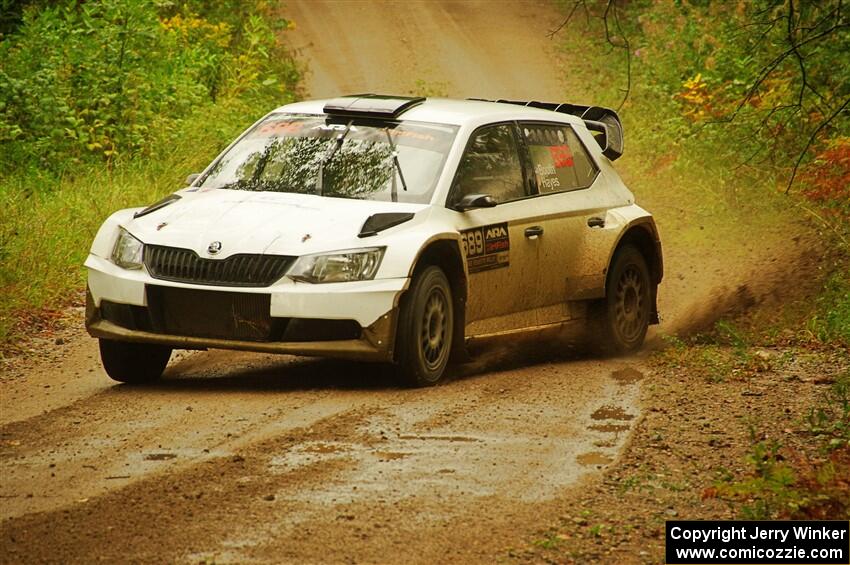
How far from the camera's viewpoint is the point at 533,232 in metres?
10.4

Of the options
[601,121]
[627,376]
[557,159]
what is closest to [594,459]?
[627,376]

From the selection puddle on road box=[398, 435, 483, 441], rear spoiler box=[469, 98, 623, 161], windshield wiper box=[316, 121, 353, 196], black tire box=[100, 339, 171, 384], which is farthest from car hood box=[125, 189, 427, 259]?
rear spoiler box=[469, 98, 623, 161]

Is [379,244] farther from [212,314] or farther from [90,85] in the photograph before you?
[90,85]

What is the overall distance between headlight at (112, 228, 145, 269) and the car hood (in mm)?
49

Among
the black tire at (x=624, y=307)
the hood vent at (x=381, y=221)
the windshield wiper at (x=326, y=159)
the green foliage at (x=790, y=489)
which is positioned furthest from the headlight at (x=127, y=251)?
the green foliage at (x=790, y=489)

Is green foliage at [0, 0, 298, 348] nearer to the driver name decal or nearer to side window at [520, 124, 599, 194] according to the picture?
the driver name decal

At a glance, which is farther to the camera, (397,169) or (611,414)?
(397,169)

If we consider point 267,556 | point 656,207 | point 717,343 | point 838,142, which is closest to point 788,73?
point 656,207

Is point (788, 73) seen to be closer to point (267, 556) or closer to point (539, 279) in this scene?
point (539, 279)

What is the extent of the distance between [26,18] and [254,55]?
703cm

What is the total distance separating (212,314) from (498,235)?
2.14 m

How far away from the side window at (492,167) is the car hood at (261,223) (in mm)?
622

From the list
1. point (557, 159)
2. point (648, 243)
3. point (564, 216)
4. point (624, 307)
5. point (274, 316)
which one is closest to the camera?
point (274, 316)

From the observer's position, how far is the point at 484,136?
10.3 meters
